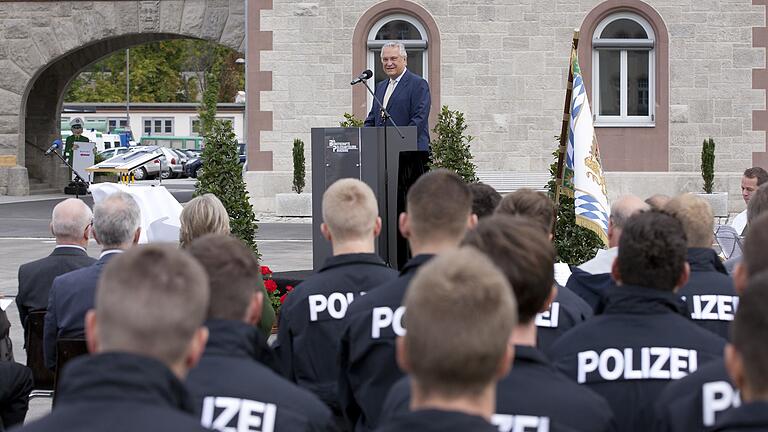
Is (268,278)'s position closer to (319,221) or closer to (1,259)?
(319,221)

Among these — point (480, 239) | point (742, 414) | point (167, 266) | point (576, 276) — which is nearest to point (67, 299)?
point (576, 276)

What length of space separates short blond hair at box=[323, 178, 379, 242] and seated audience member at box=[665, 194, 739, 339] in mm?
1213

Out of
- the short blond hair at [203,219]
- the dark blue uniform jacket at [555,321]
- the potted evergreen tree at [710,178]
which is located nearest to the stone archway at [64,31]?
the potted evergreen tree at [710,178]

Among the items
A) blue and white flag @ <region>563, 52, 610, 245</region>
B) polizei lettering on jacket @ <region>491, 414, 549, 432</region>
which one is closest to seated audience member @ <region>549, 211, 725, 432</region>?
polizei lettering on jacket @ <region>491, 414, 549, 432</region>

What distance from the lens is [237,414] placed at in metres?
3.20

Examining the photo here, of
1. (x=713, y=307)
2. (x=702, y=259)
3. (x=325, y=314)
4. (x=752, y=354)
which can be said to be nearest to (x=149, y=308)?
(x=752, y=354)

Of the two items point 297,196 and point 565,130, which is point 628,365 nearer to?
point 565,130

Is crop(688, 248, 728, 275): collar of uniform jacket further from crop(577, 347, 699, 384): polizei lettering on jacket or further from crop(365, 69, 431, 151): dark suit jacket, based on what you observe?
crop(365, 69, 431, 151): dark suit jacket

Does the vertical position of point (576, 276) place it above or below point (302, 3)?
below

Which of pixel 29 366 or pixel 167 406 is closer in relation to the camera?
pixel 167 406

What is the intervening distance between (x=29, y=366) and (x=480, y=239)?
3.73 metres

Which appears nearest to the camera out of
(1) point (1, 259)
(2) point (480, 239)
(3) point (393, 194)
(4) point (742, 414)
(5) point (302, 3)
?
(4) point (742, 414)

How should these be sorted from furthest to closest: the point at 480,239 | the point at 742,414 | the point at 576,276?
the point at 576,276 → the point at 480,239 → the point at 742,414

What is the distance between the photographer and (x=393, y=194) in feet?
31.0
